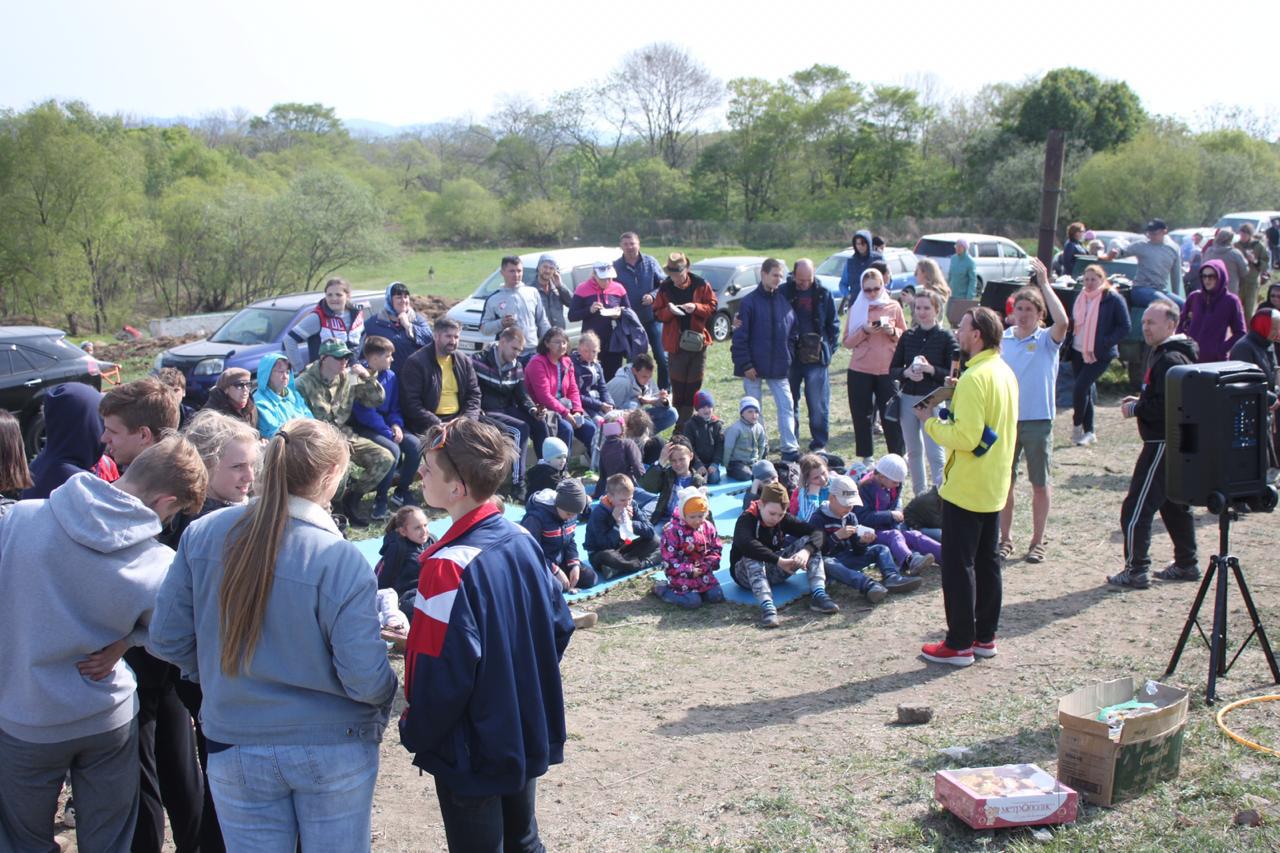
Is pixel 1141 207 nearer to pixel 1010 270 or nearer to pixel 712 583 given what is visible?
pixel 1010 270

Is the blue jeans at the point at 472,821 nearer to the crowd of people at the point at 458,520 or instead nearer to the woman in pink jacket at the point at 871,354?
the crowd of people at the point at 458,520

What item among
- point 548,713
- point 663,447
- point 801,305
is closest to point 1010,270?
point 801,305

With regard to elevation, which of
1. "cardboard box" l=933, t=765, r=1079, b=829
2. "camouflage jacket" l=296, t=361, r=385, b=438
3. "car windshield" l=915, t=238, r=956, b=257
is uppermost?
"car windshield" l=915, t=238, r=956, b=257

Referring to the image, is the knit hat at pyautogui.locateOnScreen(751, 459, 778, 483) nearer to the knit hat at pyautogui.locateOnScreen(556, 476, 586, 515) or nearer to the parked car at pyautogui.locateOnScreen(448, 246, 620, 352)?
the knit hat at pyautogui.locateOnScreen(556, 476, 586, 515)

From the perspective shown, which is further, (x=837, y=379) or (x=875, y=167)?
(x=875, y=167)

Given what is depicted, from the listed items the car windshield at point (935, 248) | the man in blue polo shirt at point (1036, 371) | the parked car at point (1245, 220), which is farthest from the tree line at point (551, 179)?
the man in blue polo shirt at point (1036, 371)

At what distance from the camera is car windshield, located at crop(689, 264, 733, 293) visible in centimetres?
1980

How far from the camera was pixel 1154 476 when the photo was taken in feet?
21.0

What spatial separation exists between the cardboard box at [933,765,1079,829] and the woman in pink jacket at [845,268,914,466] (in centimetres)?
538

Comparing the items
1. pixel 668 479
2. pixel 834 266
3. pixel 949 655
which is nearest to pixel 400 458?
pixel 668 479

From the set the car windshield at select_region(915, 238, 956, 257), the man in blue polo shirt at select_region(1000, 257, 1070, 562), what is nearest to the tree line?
the car windshield at select_region(915, 238, 956, 257)

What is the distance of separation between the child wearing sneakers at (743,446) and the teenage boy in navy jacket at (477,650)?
22.7ft

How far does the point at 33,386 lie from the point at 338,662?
10.6 meters

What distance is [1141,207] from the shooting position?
3825cm
